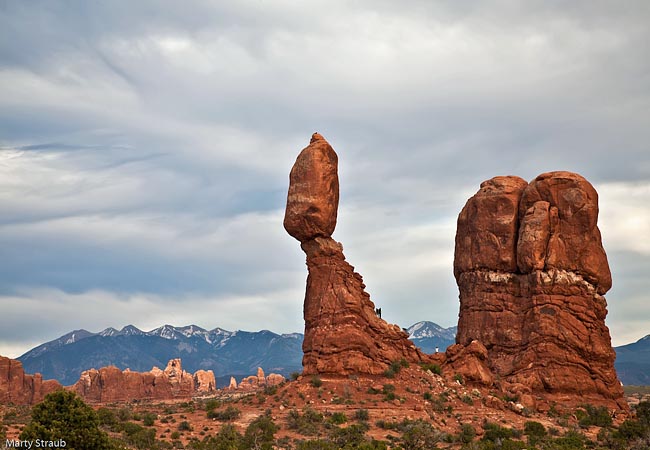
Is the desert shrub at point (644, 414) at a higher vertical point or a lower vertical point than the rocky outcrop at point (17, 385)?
lower

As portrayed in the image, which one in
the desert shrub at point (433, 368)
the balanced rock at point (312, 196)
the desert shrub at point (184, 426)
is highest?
the balanced rock at point (312, 196)

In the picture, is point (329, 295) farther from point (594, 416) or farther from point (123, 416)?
point (594, 416)

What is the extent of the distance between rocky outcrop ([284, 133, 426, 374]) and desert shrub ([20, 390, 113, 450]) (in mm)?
24936

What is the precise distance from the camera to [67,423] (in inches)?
1146

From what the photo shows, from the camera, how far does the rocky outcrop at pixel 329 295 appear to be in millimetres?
53312

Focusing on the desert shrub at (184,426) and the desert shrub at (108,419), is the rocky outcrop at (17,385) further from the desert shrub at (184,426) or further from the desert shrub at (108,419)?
the desert shrub at (184,426)

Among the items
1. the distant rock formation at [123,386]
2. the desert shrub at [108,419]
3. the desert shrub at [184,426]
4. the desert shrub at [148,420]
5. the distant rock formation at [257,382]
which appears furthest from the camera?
the distant rock formation at [257,382]

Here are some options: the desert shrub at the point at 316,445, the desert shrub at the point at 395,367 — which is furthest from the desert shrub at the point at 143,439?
the desert shrub at the point at 395,367

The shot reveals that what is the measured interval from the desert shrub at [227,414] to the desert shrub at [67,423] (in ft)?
62.5

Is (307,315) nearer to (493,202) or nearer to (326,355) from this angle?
(326,355)

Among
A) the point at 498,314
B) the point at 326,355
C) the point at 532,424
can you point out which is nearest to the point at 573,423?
the point at 532,424

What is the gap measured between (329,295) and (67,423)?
27.7 m

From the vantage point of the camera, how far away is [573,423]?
172 ft

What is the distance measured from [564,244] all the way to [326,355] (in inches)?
876
